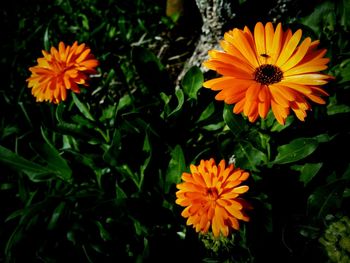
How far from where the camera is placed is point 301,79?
1.09m

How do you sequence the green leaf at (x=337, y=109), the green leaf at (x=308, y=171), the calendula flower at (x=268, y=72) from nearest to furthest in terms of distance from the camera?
the calendula flower at (x=268, y=72), the green leaf at (x=308, y=171), the green leaf at (x=337, y=109)

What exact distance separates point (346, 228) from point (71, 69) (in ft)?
3.85

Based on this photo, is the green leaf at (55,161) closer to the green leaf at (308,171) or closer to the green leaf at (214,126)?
the green leaf at (214,126)

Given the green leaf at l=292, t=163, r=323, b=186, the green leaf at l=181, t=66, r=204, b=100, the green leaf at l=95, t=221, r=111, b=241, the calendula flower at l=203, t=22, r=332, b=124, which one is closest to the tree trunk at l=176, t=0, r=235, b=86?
the green leaf at l=181, t=66, r=204, b=100

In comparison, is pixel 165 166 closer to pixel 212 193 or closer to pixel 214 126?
pixel 214 126

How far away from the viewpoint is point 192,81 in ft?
5.12

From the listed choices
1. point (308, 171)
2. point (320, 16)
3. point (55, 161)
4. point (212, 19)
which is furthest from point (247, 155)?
point (55, 161)

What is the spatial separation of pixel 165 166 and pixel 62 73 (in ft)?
2.39

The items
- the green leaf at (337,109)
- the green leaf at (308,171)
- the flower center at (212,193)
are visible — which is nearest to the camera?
the flower center at (212,193)

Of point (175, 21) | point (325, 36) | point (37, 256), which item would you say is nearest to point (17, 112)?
point (37, 256)

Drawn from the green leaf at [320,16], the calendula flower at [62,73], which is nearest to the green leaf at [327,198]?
the green leaf at [320,16]

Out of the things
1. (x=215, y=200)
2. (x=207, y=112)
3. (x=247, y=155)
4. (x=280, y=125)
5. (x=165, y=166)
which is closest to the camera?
(x=215, y=200)

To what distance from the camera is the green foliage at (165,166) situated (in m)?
1.36

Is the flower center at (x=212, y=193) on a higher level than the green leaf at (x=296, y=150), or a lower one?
higher
